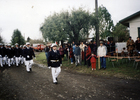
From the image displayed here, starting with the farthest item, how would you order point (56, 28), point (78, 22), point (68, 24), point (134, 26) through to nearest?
point (134, 26) → point (68, 24) → point (78, 22) → point (56, 28)

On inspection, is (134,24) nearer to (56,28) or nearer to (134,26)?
(134,26)

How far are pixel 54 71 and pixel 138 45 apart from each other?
826cm

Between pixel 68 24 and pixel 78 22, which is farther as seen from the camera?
pixel 68 24

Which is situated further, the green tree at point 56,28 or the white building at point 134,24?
the white building at point 134,24

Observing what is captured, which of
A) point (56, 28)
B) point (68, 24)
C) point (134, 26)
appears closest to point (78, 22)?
point (68, 24)

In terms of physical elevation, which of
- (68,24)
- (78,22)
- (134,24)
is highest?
(78,22)

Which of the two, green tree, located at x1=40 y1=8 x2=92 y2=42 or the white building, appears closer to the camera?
green tree, located at x1=40 y1=8 x2=92 y2=42

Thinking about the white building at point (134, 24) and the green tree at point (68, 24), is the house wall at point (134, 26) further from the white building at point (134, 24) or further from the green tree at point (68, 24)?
the green tree at point (68, 24)

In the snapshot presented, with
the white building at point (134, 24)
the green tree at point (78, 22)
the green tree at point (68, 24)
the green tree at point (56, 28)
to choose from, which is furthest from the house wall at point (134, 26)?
the green tree at point (56, 28)

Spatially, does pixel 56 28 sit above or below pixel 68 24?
below

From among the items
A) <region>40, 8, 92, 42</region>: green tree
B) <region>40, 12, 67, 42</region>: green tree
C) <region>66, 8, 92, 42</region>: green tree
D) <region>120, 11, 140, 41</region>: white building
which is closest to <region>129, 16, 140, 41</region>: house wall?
<region>120, 11, 140, 41</region>: white building

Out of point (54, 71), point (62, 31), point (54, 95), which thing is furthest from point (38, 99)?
point (62, 31)

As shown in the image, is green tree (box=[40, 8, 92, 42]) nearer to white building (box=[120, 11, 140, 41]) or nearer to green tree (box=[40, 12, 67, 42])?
green tree (box=[40, 12, 67, 42])

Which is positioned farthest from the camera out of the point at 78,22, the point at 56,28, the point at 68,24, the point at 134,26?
the point at 134,26
